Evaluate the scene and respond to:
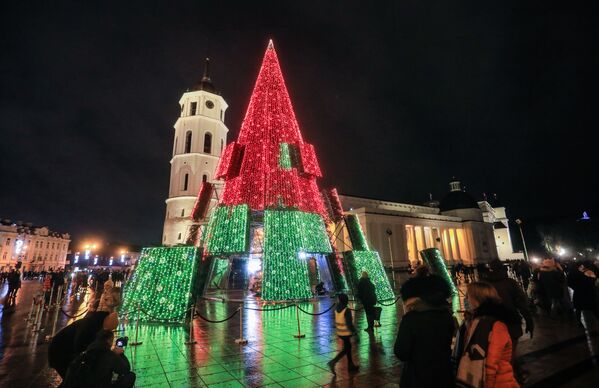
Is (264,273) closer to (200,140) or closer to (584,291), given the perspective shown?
(584,291)

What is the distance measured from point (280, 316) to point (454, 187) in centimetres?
7581

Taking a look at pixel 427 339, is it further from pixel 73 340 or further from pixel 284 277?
pixel 284 277

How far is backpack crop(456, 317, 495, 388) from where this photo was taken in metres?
2.65

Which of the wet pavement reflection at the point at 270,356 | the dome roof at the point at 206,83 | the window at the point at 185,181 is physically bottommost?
the wet pavement reflection at the point at 270,356

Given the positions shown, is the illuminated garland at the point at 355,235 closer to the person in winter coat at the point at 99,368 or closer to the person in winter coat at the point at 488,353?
the person in winter coat at the point at 488,353

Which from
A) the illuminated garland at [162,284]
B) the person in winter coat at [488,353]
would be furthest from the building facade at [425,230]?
the person in winter coat at [488,353]

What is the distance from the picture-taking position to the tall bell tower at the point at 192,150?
39375 mm

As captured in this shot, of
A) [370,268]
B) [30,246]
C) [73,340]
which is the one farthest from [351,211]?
[30,246]

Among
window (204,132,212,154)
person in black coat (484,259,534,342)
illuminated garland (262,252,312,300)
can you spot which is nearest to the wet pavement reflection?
illuminated garland (262,252,312,300)

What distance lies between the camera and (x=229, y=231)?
1216cm

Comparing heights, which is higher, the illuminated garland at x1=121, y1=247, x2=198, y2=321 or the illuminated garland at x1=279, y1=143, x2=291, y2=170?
the illuminated garland at x1=279, y1=143, x2=291, y2=170

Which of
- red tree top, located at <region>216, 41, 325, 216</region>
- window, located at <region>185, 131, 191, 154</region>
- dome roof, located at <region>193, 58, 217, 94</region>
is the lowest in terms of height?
red tree top, located at <region>216, 41, 325, 216</region>

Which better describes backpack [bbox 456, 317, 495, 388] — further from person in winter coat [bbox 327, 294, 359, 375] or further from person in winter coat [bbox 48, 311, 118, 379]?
person in winter coat [bbox 48, 311, 118, 379]

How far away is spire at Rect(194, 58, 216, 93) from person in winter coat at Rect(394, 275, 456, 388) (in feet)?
157
